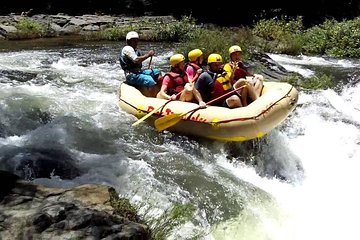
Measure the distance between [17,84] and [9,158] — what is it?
11.4ft

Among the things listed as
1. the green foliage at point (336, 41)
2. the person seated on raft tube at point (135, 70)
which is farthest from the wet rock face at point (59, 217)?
the green foliage at point (336, 41)

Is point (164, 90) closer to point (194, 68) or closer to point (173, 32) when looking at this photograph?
point (194, 68)

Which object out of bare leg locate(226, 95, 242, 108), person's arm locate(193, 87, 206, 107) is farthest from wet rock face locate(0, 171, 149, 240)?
bare leg locate(226, 95, 242, 108)

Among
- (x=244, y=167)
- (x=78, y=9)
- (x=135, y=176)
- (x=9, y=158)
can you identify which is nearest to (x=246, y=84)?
(x=244, y=167)

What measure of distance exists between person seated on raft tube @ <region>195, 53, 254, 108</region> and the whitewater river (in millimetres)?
660

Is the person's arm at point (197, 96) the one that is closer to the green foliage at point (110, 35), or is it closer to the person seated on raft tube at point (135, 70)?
the person seated on raft tube at point (135, 70)

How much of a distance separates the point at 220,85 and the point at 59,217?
3.63 metres

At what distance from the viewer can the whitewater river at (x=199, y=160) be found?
4.51 meters

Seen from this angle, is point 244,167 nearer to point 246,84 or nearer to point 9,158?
point 246,84

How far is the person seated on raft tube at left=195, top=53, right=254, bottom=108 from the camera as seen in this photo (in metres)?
6.27

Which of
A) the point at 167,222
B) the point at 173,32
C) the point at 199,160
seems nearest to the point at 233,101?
the point at 199,160

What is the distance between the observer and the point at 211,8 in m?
19.6

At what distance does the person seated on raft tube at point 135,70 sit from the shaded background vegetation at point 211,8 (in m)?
11.1

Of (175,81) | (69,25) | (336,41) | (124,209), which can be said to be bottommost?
(69,25)
